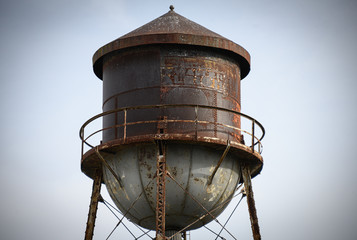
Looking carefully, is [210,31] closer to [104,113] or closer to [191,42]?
[191,42]

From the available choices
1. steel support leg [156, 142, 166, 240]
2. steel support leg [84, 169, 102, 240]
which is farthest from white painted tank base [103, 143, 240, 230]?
steel support leg [84, 169, 102, 240]

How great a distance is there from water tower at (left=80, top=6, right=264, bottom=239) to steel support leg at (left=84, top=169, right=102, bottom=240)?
26 millimetres

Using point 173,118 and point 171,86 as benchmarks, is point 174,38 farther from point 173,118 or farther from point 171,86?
point 173,118

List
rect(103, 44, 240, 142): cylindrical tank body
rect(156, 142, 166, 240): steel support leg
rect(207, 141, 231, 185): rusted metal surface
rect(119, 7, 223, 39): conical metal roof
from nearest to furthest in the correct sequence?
rect(156, 142, 166, 240): steel support leg
rect(207, 141, 231, 185): rusted metal surface
rect(103, 44, 240, 142): cylindrical tank body
rect(119, 7, 223, 39): conical metal roof

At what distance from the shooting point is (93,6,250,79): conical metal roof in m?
20.8

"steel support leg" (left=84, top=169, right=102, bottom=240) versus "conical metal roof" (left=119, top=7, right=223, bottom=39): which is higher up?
"conical metal roof" (left=119, top=7, right=223, bottom=39)

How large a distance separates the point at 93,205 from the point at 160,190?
9.07 feet

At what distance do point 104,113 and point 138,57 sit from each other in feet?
Answer: 5.72

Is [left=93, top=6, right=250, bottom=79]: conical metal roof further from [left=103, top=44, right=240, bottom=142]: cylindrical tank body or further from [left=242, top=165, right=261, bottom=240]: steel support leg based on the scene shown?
[left=242, top=165, right=261, bottom=240]: steel support leg

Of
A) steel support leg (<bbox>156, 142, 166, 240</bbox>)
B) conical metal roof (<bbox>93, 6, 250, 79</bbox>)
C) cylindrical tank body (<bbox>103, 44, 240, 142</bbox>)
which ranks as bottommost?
steel support leg (<bbox>156, 142, 166, 240</bbox>)

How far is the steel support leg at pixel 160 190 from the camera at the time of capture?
19359 millimetres

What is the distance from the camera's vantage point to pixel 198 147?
20.4m

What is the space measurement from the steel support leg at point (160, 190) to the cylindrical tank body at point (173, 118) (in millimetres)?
356

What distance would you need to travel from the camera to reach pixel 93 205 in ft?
71.3
